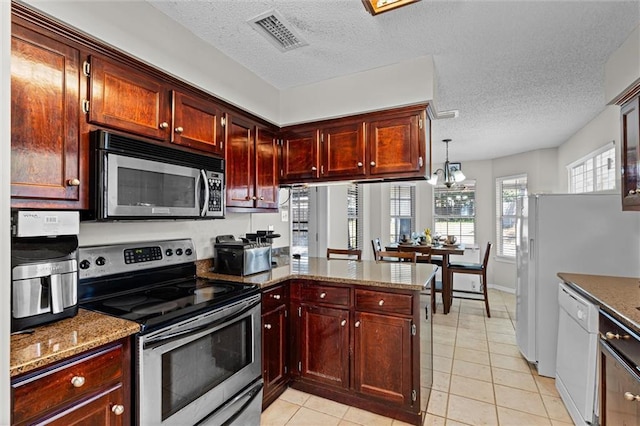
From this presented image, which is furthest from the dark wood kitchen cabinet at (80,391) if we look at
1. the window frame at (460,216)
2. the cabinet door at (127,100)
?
the window frame at (460,216)

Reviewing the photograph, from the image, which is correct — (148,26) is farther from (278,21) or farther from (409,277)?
(409,277)

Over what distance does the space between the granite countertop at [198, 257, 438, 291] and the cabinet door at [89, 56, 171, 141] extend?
1112 mm

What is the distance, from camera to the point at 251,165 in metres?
2.69

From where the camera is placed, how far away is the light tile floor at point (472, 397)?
2.19m

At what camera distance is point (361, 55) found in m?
2.45

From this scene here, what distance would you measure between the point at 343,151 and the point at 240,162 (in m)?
0.89

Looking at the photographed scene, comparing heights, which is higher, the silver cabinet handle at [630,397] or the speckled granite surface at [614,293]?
the speckled granite surface at [614,293]

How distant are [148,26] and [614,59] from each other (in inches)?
123

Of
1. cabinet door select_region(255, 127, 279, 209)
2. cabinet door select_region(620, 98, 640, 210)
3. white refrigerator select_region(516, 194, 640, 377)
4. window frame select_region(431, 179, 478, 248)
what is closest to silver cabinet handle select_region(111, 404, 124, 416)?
cabinet door select_region(255, 127, 279, 209)

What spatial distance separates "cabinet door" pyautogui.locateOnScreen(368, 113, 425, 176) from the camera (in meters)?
2.53

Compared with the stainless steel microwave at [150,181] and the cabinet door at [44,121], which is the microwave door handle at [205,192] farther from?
the cabinet door at [44,121]

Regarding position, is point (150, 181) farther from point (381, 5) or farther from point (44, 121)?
point (381, 5)

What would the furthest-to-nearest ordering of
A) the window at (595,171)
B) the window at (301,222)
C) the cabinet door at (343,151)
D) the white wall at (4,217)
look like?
the window at (301,222) < the window at (595,171) < the cabinet door at (343,151) < the white wall at (4,217)

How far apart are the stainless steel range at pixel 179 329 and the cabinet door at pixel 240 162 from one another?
0.54m
